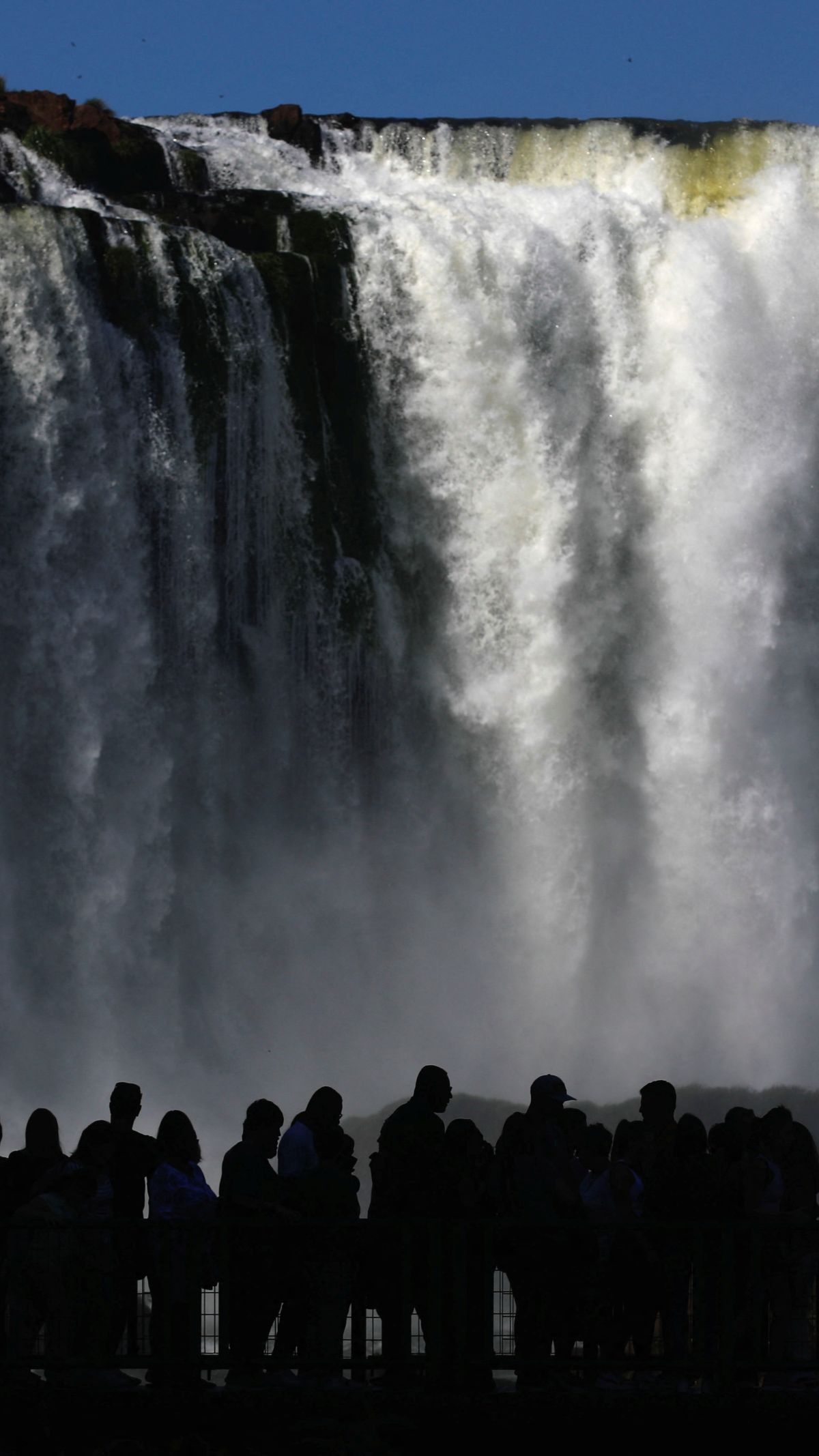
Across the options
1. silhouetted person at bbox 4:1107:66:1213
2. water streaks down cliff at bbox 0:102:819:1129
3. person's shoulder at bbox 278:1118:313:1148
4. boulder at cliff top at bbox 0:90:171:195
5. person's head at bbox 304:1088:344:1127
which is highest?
boulder at cliff top at bbox 0:90:171:195

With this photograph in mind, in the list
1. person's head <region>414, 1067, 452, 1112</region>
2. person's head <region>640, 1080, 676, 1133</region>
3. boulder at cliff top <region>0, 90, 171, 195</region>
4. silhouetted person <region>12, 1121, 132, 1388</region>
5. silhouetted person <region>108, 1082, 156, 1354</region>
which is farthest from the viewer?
boulder at cliff top <region>0, 90, 171, 195</region>

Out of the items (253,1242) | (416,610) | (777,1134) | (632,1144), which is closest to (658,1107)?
(632,1144)

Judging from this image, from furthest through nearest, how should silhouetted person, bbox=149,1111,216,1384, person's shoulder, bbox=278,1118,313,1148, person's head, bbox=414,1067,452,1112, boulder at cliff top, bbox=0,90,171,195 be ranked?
boulder at cliff top, bbox=0,90,171,195 < person's shoulder, bbox=278,1118,313,1148 < person's head, bbox=414,1067,452,1112 < silhouetted person, bbox=149,1111,216,1384

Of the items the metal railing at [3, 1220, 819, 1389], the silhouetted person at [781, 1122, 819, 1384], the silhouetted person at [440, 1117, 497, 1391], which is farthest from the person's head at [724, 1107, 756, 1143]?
the silhouetted person at [440, 1117, 497, 1391]

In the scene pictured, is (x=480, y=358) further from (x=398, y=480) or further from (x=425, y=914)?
(x=425, y=914)

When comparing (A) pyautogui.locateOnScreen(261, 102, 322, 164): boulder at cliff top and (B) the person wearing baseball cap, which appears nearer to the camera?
(B) the person wearing baseball cap

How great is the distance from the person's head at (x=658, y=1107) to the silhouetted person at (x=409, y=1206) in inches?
52.5

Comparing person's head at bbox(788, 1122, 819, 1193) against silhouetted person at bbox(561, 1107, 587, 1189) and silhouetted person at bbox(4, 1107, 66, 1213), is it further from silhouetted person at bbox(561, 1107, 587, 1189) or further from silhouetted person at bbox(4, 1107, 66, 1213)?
silhouetted person at bbox(4, 1107, 66, 1213)

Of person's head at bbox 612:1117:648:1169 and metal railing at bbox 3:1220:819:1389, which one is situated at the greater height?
person's head at bbox 612:1117:648:1169

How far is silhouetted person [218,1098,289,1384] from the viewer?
13188mm

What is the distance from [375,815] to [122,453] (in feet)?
19.5

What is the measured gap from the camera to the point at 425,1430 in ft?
44.3

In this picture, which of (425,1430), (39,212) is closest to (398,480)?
(39,212)

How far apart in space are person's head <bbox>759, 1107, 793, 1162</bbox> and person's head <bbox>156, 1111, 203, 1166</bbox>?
314cm
